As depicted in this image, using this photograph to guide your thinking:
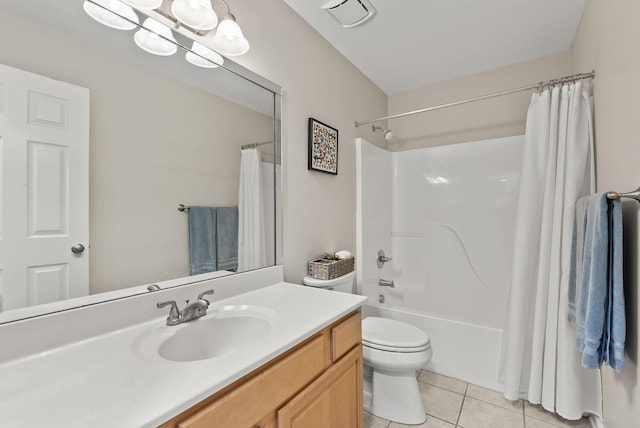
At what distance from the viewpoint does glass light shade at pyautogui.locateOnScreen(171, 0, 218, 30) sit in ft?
3.65

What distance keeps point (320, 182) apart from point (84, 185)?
4.20 ft

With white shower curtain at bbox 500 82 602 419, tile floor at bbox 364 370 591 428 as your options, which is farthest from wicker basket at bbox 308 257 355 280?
white shower curtain at bbox 500 82 602 419

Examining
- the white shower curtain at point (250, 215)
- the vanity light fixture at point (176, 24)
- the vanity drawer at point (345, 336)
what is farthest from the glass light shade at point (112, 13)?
the vanity drawer at point (345, 336)

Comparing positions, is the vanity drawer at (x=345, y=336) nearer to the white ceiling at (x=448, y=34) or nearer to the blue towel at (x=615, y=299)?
the blue towel at (x=615, y=299)

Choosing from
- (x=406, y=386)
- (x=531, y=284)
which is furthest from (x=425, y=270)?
(x=406, y=386)

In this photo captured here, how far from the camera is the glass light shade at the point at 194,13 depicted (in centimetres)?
111

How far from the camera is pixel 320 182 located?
6.44 ft

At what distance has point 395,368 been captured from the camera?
1.63m

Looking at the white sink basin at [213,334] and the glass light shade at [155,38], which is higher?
the glass light shade at [155,38]

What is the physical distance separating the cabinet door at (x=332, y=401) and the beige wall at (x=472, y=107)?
2.16 meters

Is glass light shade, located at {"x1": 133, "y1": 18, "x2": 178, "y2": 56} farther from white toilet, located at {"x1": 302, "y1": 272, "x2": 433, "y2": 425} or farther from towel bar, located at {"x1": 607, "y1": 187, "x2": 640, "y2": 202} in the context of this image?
towel bar, located at {"x1": 607, "y1": 187, "x2": 640, "y2": 202}

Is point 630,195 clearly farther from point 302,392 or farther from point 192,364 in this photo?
point 192,364

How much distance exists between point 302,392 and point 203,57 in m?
1.39

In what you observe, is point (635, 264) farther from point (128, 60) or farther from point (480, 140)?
point (128, 60)
